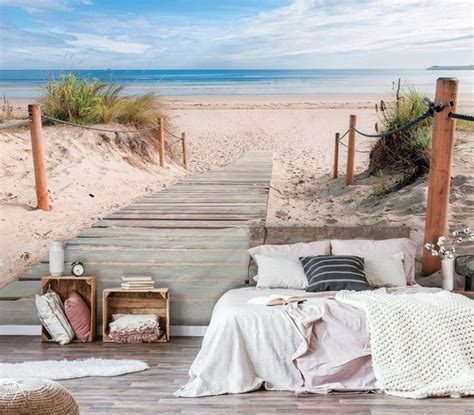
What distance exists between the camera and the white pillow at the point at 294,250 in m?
6.01

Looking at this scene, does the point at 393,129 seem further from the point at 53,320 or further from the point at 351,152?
the point at 53,320

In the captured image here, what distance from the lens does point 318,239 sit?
20.5 feet

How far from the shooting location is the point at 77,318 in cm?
602

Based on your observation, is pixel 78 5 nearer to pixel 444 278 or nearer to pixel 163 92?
pixel 163 92

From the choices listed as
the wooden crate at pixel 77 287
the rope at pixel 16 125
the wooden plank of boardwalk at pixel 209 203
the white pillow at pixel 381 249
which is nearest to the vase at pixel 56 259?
the wooden crate at pixel 77 287

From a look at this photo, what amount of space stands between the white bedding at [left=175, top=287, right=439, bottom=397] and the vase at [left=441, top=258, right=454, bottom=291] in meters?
1.16

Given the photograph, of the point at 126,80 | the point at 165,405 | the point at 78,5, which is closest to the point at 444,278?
the point at 165,405

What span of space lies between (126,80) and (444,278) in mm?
2780

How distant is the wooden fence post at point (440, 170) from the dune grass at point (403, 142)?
0.17 meters

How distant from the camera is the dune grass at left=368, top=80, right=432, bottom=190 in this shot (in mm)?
6199

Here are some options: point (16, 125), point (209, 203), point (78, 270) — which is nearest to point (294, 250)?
point (209, 203)

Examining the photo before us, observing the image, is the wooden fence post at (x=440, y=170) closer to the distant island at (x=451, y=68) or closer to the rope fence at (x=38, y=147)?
the distant island at (x=451, y=68)

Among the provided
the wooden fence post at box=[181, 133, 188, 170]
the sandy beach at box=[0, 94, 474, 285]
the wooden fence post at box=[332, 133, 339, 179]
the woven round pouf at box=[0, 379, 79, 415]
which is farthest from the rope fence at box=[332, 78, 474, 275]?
the woven round pouf at box=[0, 379, 79, 415]

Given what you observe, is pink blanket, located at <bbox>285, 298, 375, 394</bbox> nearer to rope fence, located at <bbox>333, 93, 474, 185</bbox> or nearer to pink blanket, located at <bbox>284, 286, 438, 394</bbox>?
pink blanket, located at <bbox>284, 286, 438, 394</bbox>
